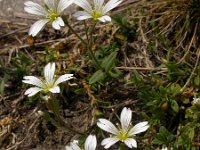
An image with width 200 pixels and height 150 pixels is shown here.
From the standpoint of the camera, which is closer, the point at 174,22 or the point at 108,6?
the point at 108,6

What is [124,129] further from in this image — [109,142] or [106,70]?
[106,70]

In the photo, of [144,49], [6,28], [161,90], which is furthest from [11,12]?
[161,90]

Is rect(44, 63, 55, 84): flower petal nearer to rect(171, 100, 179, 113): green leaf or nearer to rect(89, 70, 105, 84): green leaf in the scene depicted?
rect(89, 70, 105, 84): green leaf

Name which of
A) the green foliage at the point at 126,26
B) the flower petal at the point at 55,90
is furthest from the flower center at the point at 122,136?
the green foliage at the point at 126,26

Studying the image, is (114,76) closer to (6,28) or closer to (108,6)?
(108,6)

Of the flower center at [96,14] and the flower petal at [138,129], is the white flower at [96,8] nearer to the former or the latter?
the flower center at [96,14]

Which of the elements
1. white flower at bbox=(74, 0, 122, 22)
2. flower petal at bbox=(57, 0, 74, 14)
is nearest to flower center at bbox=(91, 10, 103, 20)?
white flower at bbox=(74, 0, 122, 22)
